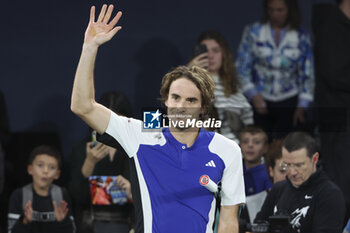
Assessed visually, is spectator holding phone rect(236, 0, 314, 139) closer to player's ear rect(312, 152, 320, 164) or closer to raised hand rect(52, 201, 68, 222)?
player's ear rect(312, 152, 320, 164)

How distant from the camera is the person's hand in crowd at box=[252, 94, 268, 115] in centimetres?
661

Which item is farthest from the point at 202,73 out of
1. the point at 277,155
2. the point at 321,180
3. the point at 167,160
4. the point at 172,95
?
the point at 277,155

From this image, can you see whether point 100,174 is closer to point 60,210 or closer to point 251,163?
point 60,210

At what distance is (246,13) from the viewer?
7387 mm

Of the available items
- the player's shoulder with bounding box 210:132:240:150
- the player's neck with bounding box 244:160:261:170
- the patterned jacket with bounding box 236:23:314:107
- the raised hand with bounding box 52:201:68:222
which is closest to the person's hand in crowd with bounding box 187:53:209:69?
the patterned jacket with bounding box 236:23:314:107

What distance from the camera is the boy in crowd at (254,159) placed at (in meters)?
5.80

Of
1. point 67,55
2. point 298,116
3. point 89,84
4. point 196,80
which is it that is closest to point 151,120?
point 196,80

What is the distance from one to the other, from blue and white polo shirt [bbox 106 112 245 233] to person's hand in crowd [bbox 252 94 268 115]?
2.55 metres

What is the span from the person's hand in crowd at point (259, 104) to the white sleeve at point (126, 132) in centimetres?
269

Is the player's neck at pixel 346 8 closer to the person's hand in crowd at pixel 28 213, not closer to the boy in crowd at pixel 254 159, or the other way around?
the boy in crowd at pixel 254 159

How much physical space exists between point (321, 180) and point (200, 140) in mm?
1308

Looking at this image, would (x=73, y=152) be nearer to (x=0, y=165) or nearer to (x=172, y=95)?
(x=0, y=165)

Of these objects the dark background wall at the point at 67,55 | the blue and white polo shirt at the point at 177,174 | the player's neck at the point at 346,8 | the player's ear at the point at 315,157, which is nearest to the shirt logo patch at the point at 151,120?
the blue and white polo shirt at the point at 177,174

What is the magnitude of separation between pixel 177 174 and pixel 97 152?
1840mm
